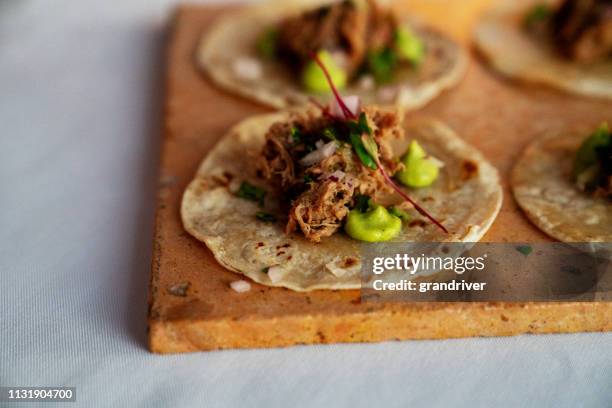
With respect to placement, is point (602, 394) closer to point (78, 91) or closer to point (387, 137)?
point (387, 137)

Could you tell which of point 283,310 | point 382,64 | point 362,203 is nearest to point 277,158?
point 362,203

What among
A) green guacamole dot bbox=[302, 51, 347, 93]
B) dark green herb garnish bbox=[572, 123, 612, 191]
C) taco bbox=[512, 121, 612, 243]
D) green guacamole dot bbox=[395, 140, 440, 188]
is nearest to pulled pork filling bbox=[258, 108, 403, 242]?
green guacamole dot bbox=[395, 140, 440, 188]

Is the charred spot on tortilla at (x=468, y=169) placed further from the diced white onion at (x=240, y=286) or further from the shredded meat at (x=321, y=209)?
the diced white onion at (x=240, y=286)

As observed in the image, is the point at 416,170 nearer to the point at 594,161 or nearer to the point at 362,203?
the point at 362,203

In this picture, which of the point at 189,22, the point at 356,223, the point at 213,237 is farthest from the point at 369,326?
the point at 189,22

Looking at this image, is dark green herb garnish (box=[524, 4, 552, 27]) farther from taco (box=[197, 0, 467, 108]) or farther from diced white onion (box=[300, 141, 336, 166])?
diced white onion (box=[300, 141, 336, 166])

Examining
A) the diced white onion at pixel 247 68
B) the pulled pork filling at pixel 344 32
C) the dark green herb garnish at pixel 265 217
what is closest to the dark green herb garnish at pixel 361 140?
the dark green herb garnish at pixel 265 217

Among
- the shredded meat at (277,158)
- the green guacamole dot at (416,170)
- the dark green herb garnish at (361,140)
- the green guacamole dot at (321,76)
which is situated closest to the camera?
the dark green herb garnish at (361,140)
